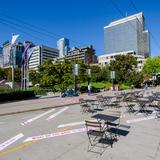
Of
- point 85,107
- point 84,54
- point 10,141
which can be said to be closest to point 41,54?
point 84,54

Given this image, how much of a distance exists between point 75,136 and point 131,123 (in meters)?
4.10

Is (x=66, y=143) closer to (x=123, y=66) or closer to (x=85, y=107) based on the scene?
(x=85, y=107)

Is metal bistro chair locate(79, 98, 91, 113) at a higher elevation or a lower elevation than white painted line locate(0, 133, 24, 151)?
higher

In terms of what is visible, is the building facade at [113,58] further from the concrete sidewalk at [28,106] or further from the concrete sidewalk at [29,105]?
the concrete sidewalk at [28,106]

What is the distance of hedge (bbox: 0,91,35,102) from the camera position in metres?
27.4

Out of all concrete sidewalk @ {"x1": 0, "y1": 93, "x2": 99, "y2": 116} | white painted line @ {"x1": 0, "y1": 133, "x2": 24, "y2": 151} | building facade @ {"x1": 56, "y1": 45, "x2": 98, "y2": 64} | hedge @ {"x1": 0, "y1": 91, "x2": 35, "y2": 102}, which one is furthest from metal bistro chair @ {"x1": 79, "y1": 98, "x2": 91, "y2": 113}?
building facade @ {"x1": 56, "y1": 45, "x2": 98, "y2": 64}

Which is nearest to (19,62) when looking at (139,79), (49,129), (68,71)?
(68,71)

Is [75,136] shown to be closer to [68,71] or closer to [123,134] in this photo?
[123,134]

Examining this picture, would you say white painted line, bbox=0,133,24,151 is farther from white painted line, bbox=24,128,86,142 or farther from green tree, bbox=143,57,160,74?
green tree, bbox=143,57,160,74

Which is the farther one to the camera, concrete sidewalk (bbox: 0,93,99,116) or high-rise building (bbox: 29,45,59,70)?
high-rise building (bbox: 29,45,59,70)

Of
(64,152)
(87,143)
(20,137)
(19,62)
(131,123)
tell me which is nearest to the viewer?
(64,152)

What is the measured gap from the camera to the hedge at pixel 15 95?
89.8ft

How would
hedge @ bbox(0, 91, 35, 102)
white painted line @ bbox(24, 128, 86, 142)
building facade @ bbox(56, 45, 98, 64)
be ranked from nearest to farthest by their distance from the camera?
white painted line @ bbox(24, 128, 86, 142)
hedge @ bbox(0, 91, 35, 102)
building facade @ bbox(56, 45, 98, 64)

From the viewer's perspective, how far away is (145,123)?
12.4 m
